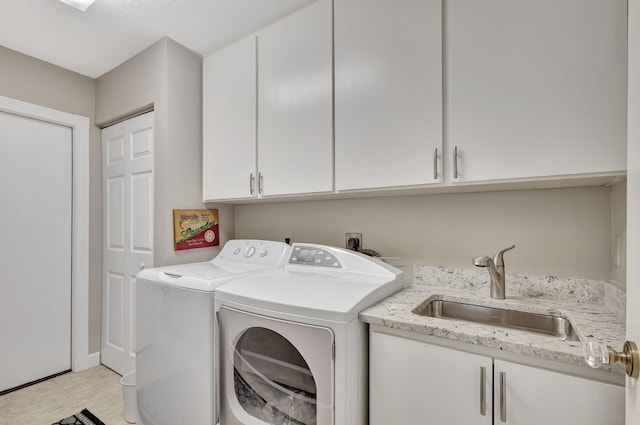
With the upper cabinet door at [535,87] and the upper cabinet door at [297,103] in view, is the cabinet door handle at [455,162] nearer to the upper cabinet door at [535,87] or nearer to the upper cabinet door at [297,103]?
the upper cabinet door at [535,87]

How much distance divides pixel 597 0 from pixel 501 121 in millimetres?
445

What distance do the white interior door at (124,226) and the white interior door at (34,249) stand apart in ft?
0.89

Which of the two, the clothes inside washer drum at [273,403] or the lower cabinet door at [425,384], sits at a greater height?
the lower cabinet door at [425,384]

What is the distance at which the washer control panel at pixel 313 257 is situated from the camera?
1585mm

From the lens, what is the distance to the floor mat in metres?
1.83

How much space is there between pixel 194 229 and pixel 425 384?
176cm

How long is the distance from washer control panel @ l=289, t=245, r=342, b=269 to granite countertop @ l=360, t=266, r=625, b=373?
363 mm

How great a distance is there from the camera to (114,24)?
1870 millimetres

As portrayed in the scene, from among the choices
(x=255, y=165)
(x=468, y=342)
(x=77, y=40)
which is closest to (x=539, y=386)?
(x=468, y=342)

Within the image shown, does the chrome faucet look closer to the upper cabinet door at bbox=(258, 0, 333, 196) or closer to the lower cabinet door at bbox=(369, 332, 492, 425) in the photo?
the lower cabinet door at bbox=(369, 332, 492, 425)

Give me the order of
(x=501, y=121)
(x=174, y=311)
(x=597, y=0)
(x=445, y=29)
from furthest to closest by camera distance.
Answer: (x=174, y=311) → (x=445, y=29) → (x=501, y=121) → (x=597, y=0)

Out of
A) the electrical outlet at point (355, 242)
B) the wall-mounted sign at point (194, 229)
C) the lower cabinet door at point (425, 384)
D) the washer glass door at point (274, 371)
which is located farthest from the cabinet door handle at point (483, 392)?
the wall-mounted sign at point (194, 229)

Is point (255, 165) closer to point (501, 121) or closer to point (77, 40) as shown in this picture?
point (501, 121)

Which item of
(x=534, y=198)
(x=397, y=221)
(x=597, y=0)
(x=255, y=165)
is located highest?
(x=597, y=0)
